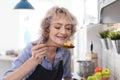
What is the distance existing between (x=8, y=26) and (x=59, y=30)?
4.29 meters

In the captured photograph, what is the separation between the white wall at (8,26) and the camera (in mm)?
5406

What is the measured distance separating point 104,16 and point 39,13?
12.7 ft

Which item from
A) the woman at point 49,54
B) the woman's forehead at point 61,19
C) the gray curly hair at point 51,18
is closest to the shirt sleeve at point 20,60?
the woman at point 49,54

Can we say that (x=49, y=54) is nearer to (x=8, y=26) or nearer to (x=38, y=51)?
(x=38, y=51)

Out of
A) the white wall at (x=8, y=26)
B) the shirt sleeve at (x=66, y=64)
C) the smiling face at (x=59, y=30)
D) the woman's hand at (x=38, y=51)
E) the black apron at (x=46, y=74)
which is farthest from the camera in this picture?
the white wall at (x=8, y=26)

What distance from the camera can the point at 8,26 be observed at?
17.9 ft

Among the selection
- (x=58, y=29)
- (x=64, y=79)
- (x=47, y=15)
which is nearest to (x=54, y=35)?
(x=58, y=29)

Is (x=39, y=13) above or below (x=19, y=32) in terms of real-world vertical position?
above

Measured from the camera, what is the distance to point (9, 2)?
5.42 metres

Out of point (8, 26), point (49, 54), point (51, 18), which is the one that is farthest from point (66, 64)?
point (8, 26)

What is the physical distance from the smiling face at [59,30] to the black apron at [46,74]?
21 centimetres

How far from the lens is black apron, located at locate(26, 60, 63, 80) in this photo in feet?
4.84

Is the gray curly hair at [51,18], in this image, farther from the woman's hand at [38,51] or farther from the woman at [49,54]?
the woman's hand at [38,51]

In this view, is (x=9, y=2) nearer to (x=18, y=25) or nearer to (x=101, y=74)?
(x=18, y=25)
